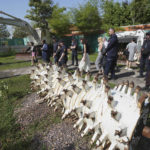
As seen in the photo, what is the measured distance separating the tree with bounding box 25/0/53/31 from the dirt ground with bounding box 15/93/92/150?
1186 inches

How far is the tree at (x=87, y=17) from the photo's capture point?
65.0 feet

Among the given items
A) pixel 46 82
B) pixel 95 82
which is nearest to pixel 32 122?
pixel 46 82

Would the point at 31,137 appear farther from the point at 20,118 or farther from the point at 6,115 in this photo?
the point at 6,115

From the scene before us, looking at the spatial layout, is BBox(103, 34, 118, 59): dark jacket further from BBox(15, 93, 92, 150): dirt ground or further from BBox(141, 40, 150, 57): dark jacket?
BBox(15, 93, 92, 150): dirt ground

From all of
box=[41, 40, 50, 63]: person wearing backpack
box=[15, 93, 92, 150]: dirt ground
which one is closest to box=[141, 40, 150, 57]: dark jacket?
box=[15, 93, 92, 150]: dirt ground

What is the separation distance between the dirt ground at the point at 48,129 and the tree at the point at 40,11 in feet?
98.9

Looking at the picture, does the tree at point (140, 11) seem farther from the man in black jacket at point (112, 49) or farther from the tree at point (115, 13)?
the man in black jacket at point (112, 49)

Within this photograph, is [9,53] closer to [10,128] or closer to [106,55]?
[106,55]

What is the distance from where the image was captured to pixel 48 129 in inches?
114

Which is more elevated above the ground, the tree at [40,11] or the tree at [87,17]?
the tree at [40,11]

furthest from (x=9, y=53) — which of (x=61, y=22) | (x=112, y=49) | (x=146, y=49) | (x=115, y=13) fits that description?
(x=146, y=49)

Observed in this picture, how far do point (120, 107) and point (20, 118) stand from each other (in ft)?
8.44

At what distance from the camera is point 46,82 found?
10.3 feet

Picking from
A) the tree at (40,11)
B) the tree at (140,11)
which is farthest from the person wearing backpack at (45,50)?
the tree at (40,11)
